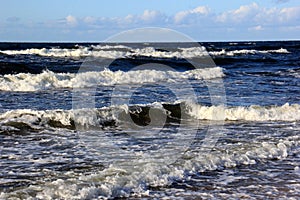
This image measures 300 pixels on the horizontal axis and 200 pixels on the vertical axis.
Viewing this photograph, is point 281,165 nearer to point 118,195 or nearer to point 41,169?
point 118,195

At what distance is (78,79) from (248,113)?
9746 millimetres

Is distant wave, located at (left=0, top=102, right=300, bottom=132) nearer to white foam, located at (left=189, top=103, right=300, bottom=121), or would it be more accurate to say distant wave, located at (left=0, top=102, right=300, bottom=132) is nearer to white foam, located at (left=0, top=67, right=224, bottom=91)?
white foam, located at (left=189, top=103, right=300, bottom=121)

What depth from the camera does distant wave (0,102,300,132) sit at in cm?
1027

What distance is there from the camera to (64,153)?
7.50m

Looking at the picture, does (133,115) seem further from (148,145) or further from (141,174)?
(141,174)

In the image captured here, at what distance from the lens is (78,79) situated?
1988 cm

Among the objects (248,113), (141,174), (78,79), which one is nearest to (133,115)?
(248,113)

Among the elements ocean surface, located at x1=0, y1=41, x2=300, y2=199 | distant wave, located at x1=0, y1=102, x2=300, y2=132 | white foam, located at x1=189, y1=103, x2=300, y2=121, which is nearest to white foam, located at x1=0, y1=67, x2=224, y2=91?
ocean surface, located at x1=0, y1=41, x2=300, y2=199

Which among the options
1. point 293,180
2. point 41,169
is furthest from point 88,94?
point 293,180

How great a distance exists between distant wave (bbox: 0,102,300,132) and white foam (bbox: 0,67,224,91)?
20.6 feet

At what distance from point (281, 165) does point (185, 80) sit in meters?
14.8

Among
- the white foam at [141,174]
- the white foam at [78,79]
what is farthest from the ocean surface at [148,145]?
the white foam at [78,79]

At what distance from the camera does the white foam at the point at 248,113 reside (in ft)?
38.4

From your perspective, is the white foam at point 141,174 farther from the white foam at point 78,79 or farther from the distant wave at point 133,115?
the white foam at point 78,79
